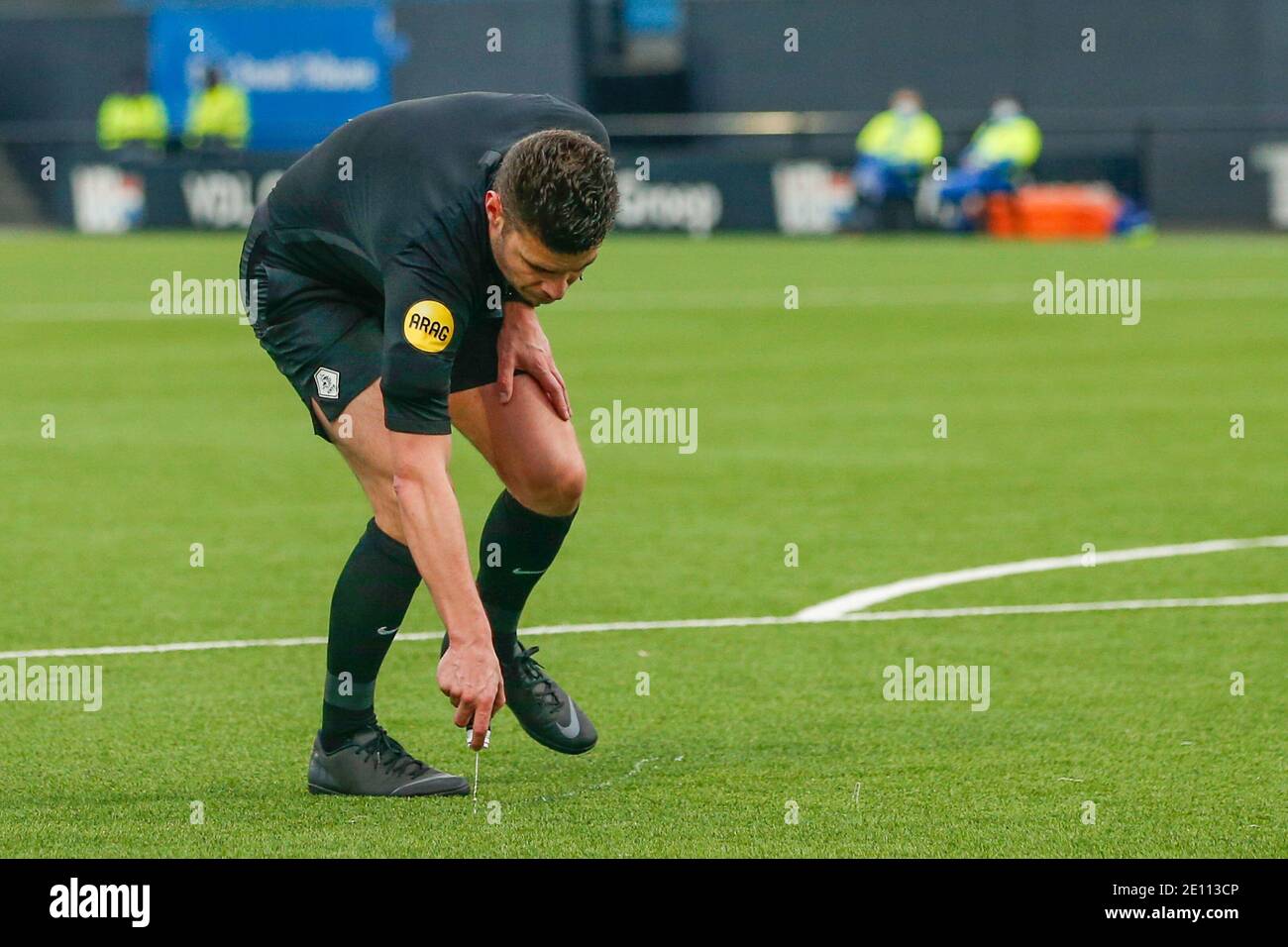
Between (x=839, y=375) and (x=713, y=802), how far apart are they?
1048 cm

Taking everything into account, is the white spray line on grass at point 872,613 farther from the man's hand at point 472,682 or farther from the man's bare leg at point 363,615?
the man's hand at point 472,682

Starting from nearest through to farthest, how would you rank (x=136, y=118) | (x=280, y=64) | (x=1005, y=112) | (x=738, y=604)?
(x=738, y=604) → (x=1005, y=112) → (x=136, y=118) → (x=280, y=64)

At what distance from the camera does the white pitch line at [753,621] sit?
25.8 ft

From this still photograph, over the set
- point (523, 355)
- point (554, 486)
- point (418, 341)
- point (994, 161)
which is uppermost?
point (418, 341)

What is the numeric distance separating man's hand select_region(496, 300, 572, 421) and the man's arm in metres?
0.77

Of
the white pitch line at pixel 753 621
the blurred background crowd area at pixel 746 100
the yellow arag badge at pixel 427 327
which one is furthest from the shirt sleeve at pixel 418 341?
the blurred background crowd area at pixel 746 100

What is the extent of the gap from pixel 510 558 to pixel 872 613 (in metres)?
2.30

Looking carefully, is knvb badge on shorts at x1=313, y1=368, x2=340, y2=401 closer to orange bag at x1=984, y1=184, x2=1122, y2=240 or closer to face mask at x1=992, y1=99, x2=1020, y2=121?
orange bag at x1=984, y1=184, x2=1122, y2=240

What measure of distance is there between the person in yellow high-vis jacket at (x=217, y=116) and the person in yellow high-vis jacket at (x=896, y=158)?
10929 millimetres

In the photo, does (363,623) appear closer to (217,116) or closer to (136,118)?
(217,116)

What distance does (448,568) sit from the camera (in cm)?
538

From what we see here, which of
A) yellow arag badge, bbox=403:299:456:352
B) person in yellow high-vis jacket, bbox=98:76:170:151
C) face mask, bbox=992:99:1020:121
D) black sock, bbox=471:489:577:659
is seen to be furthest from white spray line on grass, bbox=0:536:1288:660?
person in yellow high-vis jacket, bbox=98:76:170:151

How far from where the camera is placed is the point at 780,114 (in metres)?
37.8

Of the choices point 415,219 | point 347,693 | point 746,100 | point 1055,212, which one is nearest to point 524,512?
point 347,693
